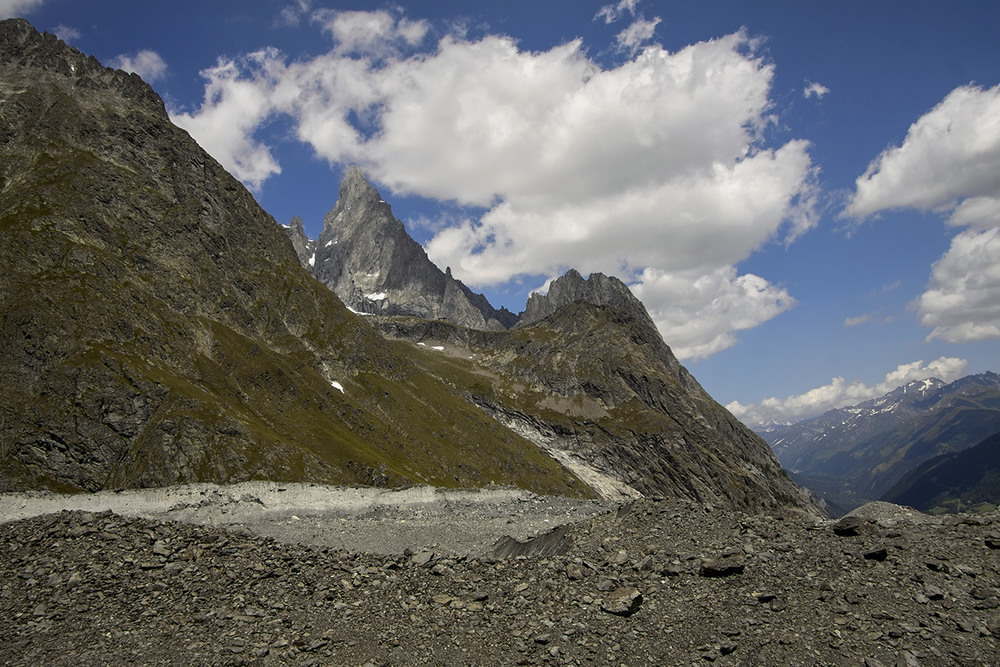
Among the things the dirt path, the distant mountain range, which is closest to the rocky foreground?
the dirt path

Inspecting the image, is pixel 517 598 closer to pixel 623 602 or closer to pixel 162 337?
pixel 623 602

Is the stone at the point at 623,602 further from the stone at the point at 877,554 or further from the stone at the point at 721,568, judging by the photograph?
the stone at the point at 877,554

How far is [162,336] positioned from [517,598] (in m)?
113

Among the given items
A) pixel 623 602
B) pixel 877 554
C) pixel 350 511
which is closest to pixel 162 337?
pixel 350 511

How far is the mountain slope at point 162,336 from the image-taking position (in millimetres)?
86250

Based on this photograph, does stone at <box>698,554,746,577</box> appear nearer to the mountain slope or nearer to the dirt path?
the dirt path

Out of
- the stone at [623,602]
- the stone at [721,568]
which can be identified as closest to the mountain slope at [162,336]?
the stone at [623,602]

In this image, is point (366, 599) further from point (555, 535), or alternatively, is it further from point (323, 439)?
point (323, 439)

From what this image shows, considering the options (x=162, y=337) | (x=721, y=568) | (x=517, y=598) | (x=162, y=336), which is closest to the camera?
(x=517, y=598)

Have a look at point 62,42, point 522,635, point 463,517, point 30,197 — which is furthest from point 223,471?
point 62,42

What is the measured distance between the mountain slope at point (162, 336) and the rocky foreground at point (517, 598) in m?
72.4

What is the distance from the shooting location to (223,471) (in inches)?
3465

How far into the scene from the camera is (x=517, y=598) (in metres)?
19.3

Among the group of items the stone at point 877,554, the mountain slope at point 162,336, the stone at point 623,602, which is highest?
the mountain slope at point 162,336
